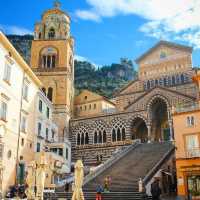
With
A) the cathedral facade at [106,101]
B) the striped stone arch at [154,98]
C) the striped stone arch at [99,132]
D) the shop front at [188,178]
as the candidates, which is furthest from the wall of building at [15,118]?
the striped stone arch at [154,98]

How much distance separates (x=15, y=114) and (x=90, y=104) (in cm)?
2701

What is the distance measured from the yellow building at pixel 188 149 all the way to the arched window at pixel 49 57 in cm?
2725

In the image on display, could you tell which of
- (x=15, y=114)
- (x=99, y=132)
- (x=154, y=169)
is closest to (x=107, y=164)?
(x=154, y=169)

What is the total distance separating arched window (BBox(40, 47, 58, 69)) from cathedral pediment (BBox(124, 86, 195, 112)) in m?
A: 13.6

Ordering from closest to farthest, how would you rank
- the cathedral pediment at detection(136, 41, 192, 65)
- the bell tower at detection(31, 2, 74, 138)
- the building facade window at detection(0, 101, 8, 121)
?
1. the building facade window at detection(0, 101, 8, 121)
2. the bell tower at detection(31, 2, 74, 138)
3. the cathedral pediment at detection(136, 41, 192, 65)

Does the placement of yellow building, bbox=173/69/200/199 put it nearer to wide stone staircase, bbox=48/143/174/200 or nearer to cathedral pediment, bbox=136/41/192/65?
wide stone staircase, bbox=48/143/174/200

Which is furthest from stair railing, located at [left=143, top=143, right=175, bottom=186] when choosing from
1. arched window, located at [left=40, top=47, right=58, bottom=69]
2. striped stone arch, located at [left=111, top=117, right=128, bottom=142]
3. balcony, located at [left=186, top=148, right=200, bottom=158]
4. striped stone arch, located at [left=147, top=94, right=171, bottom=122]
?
arched window, located at [left=40, top=47, right=58, bottom=69]

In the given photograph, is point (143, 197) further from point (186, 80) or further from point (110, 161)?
point (186, 80)

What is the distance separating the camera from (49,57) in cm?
4691

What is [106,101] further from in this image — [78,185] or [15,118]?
[78,185]

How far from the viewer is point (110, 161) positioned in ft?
87.2

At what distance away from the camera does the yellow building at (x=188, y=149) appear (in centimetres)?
2027

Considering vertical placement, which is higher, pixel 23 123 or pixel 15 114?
pixel 15 114

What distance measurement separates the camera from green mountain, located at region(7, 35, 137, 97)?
8136 cm
